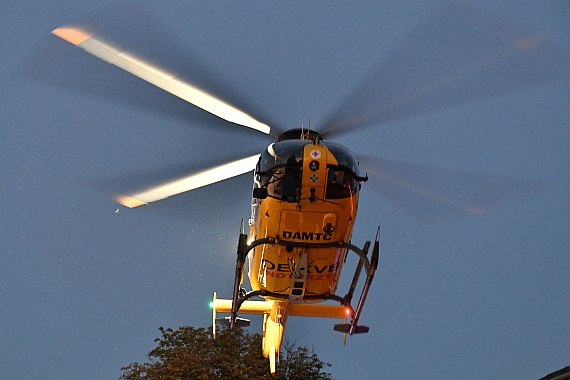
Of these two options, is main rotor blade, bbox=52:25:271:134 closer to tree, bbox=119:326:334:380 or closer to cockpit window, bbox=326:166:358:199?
cockpit window, bbox=326:166:358:199

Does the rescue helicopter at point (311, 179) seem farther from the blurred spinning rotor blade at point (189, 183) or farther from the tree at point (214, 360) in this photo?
the tree at point (214, 360)

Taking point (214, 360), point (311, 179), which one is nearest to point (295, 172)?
point (311, 179)

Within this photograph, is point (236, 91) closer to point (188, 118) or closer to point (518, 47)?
point (188, 118)

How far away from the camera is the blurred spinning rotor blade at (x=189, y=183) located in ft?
47.0

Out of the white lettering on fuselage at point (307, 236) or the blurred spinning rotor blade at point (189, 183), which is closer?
the white lettering on fuselage at point (307, 236)

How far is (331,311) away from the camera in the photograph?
Result: 16141 mm

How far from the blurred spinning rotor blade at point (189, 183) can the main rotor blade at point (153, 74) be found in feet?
2.34

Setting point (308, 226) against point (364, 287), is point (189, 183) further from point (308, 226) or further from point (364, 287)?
point (364, 287)

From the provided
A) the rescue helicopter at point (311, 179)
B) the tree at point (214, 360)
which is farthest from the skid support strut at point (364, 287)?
the tree at point (214, 360)

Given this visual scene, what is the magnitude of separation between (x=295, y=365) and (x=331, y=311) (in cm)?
1738

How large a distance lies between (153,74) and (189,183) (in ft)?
6.51

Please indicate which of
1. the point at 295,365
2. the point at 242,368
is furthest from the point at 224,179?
the point at 295,365

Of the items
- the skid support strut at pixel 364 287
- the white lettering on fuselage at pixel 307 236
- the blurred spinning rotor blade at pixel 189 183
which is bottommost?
the skid support strut at pixel 364 287

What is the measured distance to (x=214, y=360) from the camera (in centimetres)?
3133
